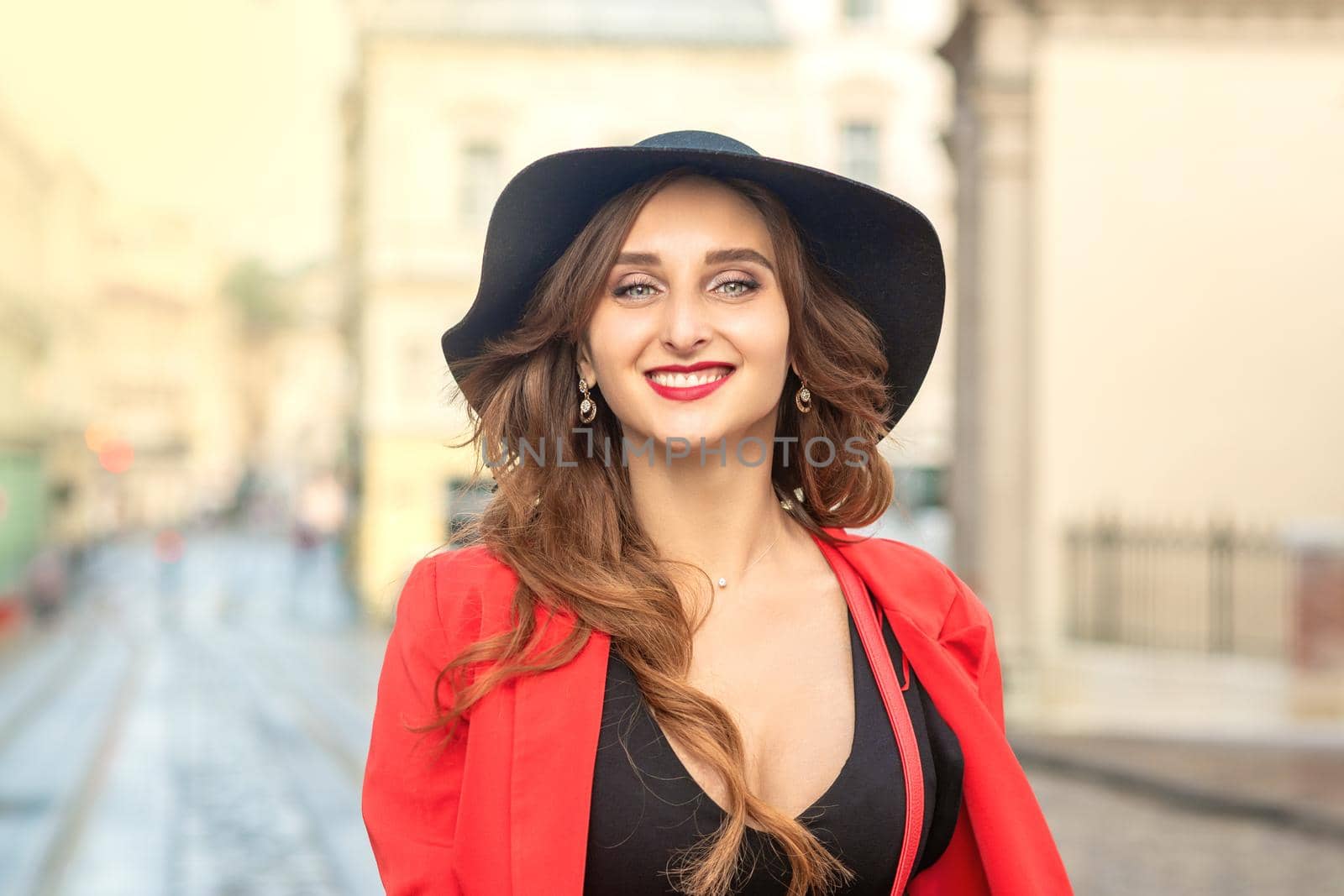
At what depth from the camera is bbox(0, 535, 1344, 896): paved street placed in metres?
6.75

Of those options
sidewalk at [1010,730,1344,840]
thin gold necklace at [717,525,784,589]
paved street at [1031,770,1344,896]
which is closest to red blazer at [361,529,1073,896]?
thin gold necklace at [717,525,784,589]

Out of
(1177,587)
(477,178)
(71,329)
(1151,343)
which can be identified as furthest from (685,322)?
(477,178)

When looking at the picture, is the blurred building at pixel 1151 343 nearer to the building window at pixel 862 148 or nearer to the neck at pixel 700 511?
the neck at pixel 700 511

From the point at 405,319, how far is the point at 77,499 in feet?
33.9

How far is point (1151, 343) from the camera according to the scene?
12.9 m

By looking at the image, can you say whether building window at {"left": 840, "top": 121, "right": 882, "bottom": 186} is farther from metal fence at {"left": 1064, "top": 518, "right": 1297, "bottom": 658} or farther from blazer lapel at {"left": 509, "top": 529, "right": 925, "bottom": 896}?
blazer lapel at {"left": 509, "top": 529, "right": 925, "bottom": 896}

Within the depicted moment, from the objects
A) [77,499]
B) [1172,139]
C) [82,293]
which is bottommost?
[77,499]

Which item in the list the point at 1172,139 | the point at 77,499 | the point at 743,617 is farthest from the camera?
the point at 77,499

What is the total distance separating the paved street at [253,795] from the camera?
675 centimetres

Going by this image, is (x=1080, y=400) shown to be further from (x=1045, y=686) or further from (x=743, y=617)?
(x=743, y=617)

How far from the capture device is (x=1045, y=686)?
11.5 metres

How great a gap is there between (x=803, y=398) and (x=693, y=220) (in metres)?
0.34

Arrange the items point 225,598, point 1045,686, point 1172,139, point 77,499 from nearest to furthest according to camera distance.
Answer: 1. point 1045,686
2. point 1172,139
3. point 77,499
4. point 225,598

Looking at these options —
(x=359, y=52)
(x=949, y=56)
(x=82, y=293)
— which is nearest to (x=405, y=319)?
(x=359, y=52)
